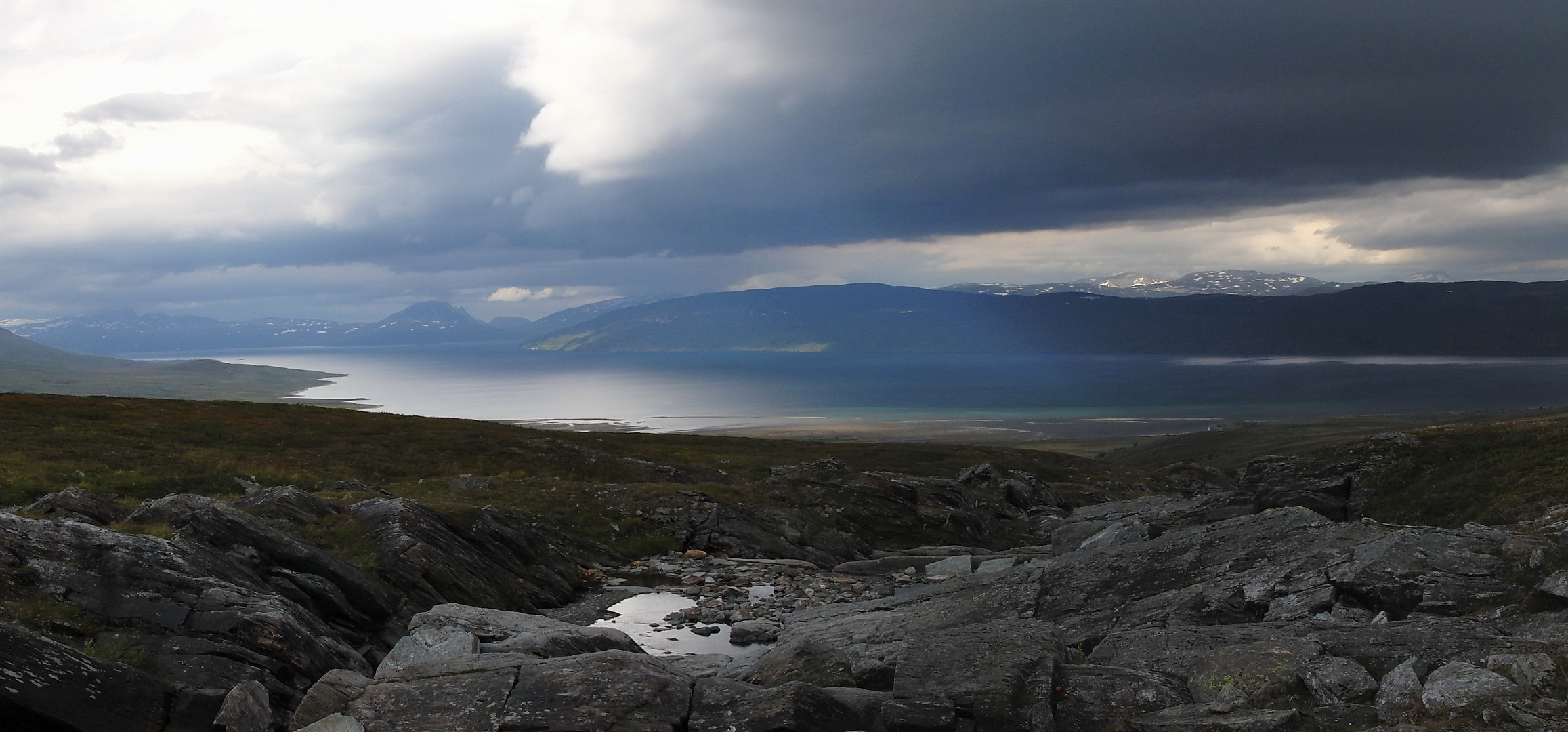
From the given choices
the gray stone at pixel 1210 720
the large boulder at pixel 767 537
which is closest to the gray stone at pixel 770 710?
the gray stone at pixel 1210 720

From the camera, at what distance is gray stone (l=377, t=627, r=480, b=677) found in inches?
823

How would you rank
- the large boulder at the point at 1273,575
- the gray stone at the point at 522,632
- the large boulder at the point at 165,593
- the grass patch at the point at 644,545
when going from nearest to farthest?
the large boulder at the point at 165,593, the large boulder at the point at 1273,575, the gray stone at the point at 522,632, the grass patch at the point at 644,545

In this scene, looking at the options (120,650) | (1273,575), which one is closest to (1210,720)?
(1273,575)

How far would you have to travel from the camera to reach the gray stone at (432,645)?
823 inches

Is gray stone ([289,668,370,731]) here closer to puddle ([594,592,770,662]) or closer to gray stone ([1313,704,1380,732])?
puddle ([594,592,770,662])

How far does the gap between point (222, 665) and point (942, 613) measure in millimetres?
18983

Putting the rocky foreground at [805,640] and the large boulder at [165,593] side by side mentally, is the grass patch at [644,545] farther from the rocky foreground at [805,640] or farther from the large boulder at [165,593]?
the large boulder at [165,593]

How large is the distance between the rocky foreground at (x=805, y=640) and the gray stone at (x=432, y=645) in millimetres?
89

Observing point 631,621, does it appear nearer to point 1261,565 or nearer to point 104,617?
point 104,617

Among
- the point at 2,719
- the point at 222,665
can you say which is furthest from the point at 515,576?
the point at 2,719

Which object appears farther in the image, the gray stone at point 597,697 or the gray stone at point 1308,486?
the gray stone at point 1308,486

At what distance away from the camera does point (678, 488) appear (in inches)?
2064

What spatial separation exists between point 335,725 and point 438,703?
6.00ft

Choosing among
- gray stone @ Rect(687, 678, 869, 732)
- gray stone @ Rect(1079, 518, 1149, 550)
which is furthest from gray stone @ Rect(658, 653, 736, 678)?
gray stone @ Rect(1079, 518, 1149, 550)
